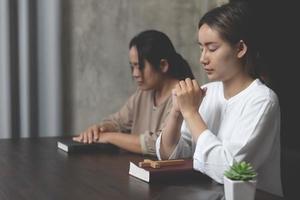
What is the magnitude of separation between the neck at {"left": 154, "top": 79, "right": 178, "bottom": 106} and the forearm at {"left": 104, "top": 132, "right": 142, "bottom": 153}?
0.94 ft

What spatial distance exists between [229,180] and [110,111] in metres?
2.04

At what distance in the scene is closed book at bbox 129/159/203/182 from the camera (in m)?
1.37

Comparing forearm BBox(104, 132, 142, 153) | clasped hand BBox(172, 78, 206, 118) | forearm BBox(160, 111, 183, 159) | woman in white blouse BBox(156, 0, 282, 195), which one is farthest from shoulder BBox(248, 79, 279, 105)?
forearm BBox(104, 132, 142, 153)

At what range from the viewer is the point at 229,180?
42.9 inches

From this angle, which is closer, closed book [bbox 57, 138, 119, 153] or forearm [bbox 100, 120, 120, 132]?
closed book [bbox 57, 138, 119, 153]

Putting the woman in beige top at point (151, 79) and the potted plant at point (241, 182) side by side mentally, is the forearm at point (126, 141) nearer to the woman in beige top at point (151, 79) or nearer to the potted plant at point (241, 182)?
the woman in beige top at point (151, 79)

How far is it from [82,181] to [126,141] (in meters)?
0.51

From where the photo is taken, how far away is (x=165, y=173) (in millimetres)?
1381

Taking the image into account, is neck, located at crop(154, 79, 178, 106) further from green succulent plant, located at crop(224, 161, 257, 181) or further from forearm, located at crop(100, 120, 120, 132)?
green succulent plant, located at crop(224, 161, 257, 181)

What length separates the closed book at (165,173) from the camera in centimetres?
137

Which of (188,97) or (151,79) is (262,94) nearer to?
(188,97)

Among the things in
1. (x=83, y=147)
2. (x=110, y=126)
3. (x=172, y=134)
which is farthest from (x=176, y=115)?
(x=110, y=126)

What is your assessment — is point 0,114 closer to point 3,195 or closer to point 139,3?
point 139,3

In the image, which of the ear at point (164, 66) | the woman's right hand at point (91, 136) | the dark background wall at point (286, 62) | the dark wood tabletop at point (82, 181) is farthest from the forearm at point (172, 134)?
the dark background wall at point (286, 62)
